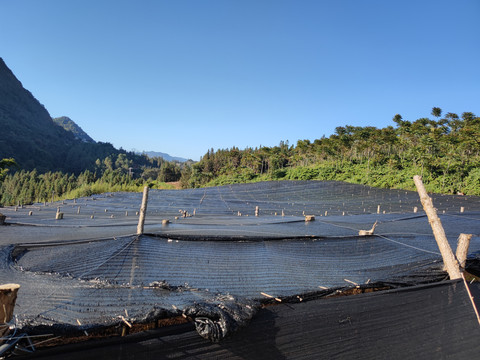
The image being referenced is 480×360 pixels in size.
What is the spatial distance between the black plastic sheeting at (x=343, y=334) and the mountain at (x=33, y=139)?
5566 cm

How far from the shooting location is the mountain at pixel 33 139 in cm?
5200

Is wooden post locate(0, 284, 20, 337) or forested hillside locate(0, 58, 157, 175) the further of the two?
forested hillside locate(0, 58, 157, 175)

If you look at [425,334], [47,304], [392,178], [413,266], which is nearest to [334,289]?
[425,334]

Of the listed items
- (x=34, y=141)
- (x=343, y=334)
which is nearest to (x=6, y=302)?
(x=343, y=334)

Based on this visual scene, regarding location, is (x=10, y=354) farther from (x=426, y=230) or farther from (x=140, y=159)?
(x=140, y=159)

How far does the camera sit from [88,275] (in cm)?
238

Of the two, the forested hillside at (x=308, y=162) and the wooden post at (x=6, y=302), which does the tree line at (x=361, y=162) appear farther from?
the wooden post at (x=6, y=302)

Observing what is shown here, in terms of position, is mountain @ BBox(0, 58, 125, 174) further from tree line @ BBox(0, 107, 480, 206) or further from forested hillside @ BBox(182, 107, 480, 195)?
forested hillside @ BBox(182, 107, 480, 195)

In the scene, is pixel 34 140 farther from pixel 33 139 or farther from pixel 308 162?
pixel 308 162

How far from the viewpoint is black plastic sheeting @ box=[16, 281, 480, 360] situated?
1.31m

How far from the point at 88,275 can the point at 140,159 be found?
75.7 m

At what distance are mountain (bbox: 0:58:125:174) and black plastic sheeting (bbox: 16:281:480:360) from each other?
2191 inches

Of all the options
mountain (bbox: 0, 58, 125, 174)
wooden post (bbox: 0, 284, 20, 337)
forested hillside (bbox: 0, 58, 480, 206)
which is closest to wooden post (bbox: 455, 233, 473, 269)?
wooden post (bbox: 0, 284, 20, 337)

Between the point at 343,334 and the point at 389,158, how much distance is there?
23649mm
